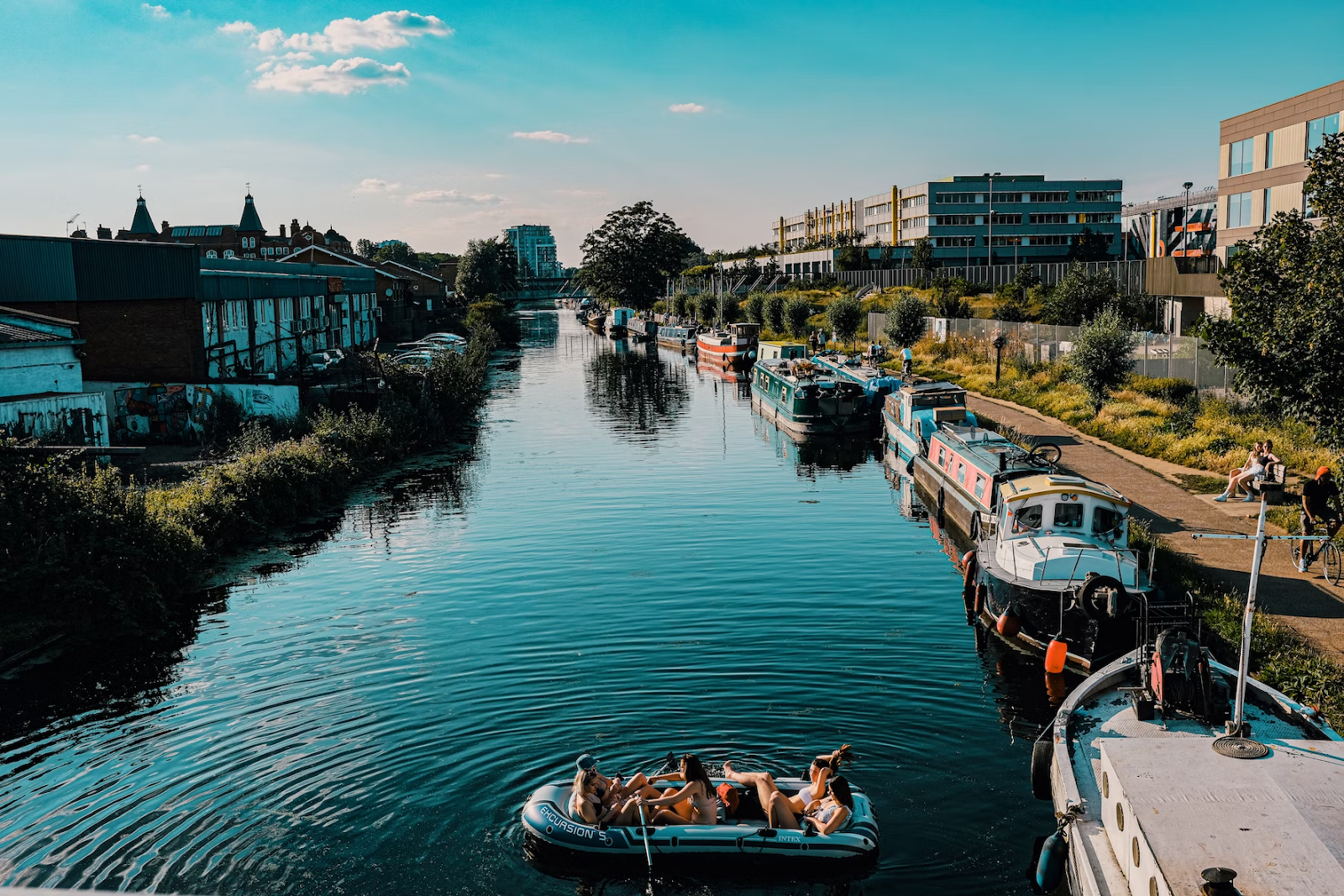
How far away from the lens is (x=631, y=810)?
1479 cm

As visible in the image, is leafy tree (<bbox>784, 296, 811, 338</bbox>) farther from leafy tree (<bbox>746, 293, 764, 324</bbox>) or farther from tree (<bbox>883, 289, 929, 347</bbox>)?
tree (<bbox>883, 289, 929, 347</bbox>)

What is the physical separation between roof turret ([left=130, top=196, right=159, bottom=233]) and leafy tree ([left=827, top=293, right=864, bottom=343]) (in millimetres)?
93255

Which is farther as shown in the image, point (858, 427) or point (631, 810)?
point (858, 427)

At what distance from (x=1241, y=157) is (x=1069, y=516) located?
156 feet

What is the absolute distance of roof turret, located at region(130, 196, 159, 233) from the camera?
136 metres

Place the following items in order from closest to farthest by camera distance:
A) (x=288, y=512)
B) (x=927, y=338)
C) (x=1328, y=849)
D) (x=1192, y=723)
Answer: (x=1328, y=849), (x=1192, y=723), (x=288, y=512), (x=927, y=338)

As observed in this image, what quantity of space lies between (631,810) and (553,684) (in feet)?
20.2

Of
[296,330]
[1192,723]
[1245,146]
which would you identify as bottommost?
[1192,723]

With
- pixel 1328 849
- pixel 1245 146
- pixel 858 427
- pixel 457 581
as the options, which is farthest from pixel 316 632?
pixel 1245 146

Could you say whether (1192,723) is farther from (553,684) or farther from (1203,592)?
(553,684)

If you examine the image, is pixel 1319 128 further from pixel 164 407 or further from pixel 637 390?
Result: pixel 164 407

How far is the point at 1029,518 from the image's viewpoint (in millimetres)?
23766

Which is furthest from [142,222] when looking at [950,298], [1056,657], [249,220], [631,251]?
[1056,657]

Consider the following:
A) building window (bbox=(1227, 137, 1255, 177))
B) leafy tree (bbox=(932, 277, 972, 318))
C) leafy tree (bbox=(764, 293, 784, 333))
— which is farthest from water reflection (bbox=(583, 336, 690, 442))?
building window (bbox=(1227, 137, 1255, 177))
